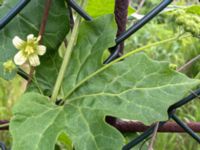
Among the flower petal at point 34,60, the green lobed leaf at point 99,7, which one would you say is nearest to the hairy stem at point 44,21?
the flower petal at point 34,60

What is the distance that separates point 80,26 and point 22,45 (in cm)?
9

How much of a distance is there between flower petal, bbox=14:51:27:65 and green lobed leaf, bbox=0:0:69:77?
0.10 ft

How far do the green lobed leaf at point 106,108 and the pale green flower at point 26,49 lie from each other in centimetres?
6

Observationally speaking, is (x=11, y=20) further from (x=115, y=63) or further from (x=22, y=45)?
(x=115, y=63)

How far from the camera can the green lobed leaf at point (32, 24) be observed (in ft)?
2.45

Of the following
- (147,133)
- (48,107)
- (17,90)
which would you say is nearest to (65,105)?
(48,107)

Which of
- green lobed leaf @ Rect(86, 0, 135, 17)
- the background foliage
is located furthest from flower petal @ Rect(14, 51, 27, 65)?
the background foliage

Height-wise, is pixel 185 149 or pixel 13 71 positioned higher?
pixel 13 71

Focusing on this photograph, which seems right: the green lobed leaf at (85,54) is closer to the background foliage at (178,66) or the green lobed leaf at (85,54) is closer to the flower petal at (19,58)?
the flower petal at (19,58)

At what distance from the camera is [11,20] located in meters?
0.75

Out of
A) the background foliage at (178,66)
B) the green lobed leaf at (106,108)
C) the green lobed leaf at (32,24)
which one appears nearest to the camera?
the green lobed leaf at (106,108)

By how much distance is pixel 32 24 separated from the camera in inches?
29.5

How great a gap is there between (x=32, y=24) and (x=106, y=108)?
0.62ft

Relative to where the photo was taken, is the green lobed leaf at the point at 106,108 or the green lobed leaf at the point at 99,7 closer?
the green lobed leaf at the point at 106,108
